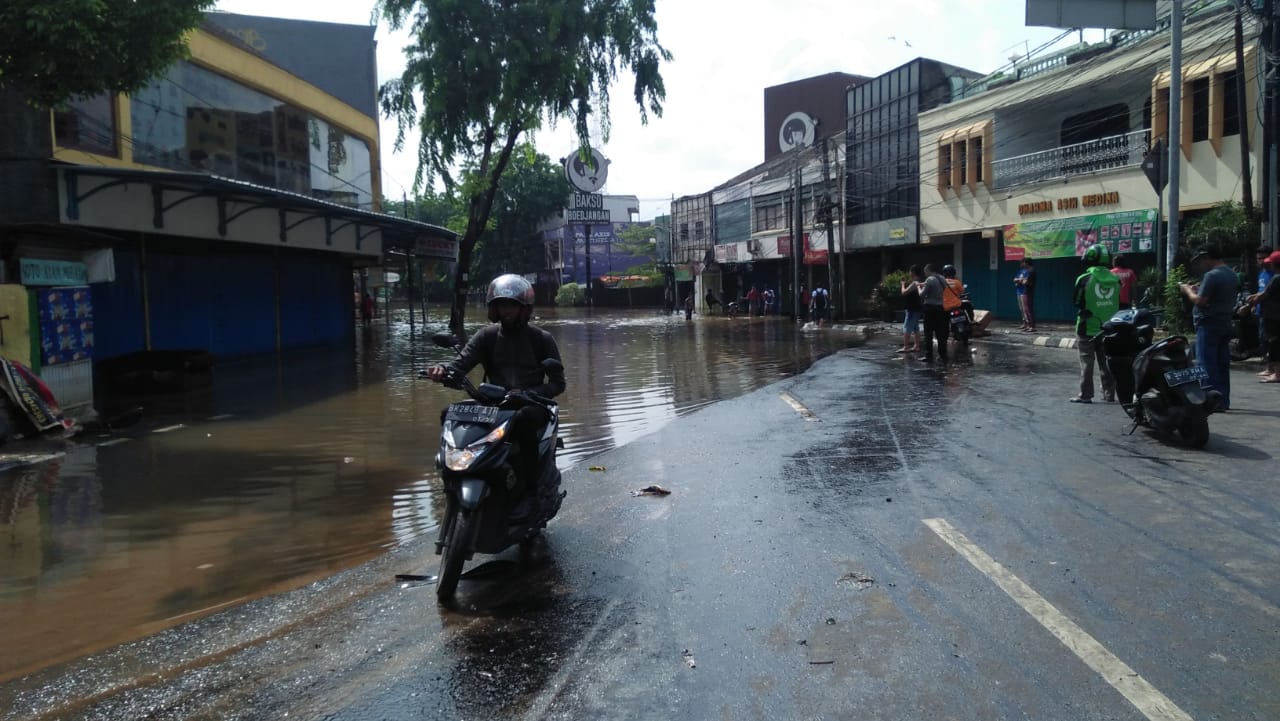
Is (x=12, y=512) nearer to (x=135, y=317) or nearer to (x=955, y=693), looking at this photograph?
(x=955, y=693)

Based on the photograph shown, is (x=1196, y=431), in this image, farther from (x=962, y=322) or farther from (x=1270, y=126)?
(x=1270, y=126)

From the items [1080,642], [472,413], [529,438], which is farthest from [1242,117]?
[472,413]

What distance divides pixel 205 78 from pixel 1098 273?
17514mm

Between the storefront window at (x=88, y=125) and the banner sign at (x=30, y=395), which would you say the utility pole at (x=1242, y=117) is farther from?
the storefront window at (x=88, y=125)

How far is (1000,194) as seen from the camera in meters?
29.3

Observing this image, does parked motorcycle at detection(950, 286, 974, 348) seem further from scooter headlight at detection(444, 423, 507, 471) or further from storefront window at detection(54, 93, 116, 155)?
storefront window at detection(54, 93, 116, 155)

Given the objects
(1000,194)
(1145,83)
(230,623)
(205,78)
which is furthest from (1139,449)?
(1000,194)

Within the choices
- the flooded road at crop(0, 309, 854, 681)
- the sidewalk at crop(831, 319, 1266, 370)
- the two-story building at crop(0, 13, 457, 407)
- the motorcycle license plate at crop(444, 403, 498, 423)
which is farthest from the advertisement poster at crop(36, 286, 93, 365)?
the sidewalk at crop(831, 319, 1266, 370)

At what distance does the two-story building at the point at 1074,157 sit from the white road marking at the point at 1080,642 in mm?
18136

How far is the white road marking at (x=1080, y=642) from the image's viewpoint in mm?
3264

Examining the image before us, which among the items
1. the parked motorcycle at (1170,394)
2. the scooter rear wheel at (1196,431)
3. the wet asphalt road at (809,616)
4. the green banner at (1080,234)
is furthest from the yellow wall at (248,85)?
the green banner at (1080,234)

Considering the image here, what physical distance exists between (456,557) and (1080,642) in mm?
2892

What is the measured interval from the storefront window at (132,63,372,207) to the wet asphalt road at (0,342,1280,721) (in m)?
14.1

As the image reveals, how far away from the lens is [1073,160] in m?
26.2
